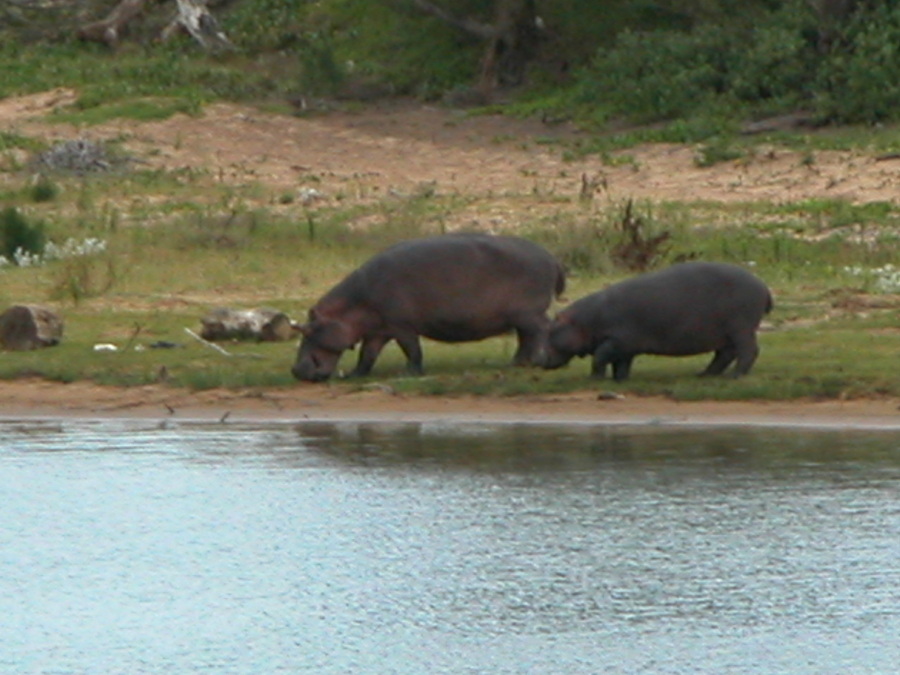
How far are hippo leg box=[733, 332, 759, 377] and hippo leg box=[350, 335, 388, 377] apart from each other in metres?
2.21

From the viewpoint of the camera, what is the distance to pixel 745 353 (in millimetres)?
12570

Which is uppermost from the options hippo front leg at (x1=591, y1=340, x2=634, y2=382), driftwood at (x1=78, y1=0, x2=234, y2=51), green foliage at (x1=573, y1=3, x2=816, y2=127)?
driftwood at (x1=78, y1=0, x2=234, y2=51)

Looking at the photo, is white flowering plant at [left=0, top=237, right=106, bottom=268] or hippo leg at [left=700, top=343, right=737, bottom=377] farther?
white flowering plant at [left=0, top=237, right=106, bottom=268]

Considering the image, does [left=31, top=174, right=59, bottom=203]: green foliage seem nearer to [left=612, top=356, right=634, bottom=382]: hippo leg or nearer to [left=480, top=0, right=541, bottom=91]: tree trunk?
[left=480, top=0, right=541, bottom=91]: tree trunk

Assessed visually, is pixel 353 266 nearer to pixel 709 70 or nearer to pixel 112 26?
pixel 709 70

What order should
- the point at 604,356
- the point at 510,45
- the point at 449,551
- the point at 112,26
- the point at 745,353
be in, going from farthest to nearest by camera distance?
the point at 112,26
the point at 510,45
the point at 604,356
the point at 745,353
the point at 449,551

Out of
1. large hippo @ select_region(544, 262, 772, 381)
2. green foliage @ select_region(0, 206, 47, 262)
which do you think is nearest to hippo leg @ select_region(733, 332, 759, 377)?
large hippo @ select_region(544, 262, 772, 381)

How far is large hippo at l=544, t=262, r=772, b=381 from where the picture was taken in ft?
40.7

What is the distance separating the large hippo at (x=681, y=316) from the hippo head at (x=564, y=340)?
0.04 meters

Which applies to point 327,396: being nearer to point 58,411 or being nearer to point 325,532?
point 58,411

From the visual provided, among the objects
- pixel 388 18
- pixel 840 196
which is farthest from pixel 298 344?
pixel 388 18

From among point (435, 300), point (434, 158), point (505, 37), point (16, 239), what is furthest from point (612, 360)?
point (505, 37)

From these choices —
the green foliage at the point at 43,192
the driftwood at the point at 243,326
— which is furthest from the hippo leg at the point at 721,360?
the green foliage at the point at 43,192

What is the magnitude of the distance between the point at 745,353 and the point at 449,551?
13.4 ft
